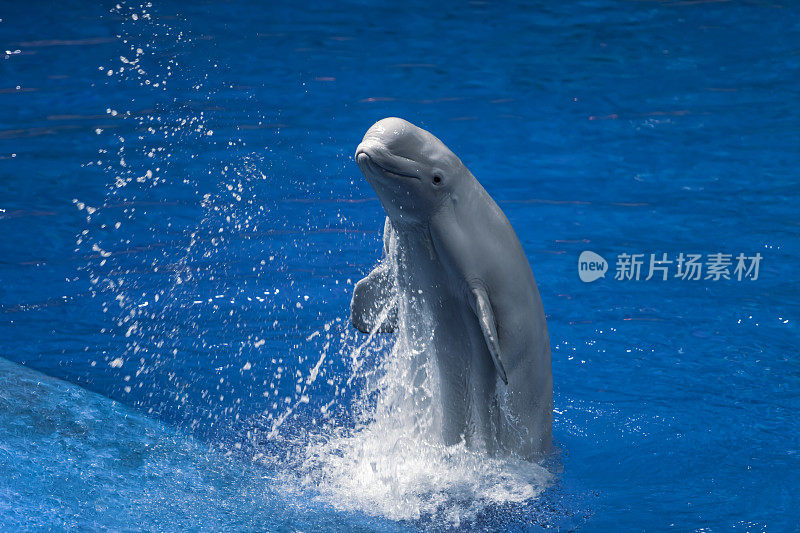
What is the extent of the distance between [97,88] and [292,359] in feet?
13.1

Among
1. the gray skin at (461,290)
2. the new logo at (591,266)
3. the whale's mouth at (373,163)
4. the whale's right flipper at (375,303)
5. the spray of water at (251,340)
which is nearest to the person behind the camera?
the whale's mouth at (373,163)

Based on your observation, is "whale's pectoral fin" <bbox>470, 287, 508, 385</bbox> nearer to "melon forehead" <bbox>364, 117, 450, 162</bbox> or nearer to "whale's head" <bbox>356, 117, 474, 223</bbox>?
"whale's head" <bbox>356, 117, 474, 223</bbox>

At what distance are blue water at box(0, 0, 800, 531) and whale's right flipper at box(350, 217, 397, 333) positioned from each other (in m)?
1.75

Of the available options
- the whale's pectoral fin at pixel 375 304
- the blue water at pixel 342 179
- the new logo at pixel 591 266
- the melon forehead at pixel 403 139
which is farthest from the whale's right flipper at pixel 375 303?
the new logo at pixel 591 266

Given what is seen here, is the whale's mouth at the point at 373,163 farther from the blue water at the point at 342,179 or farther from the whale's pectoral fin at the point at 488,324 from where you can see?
the blue water at the point at 342,179

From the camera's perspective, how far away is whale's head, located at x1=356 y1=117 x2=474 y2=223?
3895 millimetres

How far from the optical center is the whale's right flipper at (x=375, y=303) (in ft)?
16.0

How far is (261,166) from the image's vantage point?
348 inches

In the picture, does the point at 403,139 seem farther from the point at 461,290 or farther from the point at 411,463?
the point at 411,463

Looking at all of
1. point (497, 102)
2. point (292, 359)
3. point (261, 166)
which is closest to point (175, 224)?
point (261, 166)

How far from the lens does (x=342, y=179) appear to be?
29.1 ft

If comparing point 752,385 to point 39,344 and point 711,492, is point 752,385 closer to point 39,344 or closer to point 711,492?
point 711,492

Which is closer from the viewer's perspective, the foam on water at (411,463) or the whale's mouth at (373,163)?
the whale's mouth at (373,163)

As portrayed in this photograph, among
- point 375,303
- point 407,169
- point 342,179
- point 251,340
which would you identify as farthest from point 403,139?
point 342,179
